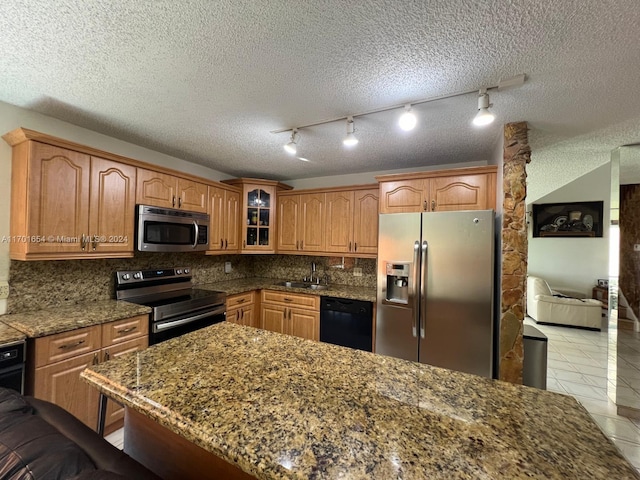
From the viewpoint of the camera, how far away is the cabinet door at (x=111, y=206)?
2199 millimetres

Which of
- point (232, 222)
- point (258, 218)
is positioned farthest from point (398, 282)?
point (232, 222)

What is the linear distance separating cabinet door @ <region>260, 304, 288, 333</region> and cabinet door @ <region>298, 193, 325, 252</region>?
83 cm

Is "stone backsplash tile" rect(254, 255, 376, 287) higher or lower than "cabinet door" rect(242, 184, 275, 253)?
lower

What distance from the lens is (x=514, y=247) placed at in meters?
2.11

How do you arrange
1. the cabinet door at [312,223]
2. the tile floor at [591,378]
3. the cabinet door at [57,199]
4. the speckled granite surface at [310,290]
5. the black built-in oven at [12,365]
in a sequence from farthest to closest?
the cabinet door at [312,223]
the speckled granite surface at [310,290]
the tile floor at [591,378]
the cabinet door at [57,199]
the black built-in oven at [12,365]

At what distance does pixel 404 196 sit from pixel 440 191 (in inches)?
13.4

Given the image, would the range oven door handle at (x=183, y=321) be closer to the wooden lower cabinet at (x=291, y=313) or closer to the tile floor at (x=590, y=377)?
the wooden lower cabinet at (x=291, y=313)

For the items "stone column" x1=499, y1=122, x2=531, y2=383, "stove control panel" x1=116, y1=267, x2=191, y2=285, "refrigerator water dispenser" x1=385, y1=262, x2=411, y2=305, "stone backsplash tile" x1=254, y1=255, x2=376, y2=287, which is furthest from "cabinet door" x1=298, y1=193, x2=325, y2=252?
"stone column" x1=499, y1=122, x2=531, y2=383

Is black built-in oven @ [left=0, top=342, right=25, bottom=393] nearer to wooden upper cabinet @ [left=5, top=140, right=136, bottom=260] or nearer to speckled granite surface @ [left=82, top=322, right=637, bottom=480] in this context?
wooden upper cabinet @ [left=5, top=140, right=136, bottom=260]

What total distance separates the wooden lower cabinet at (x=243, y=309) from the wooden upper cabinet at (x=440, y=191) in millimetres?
1875

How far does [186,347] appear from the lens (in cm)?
131

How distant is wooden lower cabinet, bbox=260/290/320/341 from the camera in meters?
3.12

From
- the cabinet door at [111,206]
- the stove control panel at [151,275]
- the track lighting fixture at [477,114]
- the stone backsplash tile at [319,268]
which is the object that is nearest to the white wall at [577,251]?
the stone backsplash tile at [319,268]

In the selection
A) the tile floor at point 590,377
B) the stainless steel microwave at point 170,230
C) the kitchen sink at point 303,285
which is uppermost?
the stainless steel microwave at point 170,230
